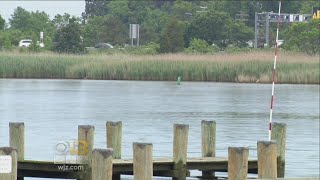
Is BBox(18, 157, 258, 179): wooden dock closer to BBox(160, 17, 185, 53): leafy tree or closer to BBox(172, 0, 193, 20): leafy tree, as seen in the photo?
BBox(160, 17, 185, 53): leafy tree

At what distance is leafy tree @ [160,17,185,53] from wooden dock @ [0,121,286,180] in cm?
6056

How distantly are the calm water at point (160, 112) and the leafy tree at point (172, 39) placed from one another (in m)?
19.1

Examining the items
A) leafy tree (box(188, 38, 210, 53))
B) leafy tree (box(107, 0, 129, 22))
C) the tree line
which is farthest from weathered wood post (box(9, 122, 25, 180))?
leafy tree (box(107, 0, 129, 22))

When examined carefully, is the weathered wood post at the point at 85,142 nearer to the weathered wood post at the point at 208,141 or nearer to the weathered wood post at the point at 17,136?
the weathered wood post at the point at 17,136

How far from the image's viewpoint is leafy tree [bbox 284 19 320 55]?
7525cm

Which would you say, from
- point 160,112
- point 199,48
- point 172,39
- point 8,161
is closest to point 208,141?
point 8,161

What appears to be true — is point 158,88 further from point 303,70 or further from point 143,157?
point 143,157

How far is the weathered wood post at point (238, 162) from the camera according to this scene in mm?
15531

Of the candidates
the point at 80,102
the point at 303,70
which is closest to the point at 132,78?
the point at 303,70

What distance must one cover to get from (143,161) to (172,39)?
66.7 meters

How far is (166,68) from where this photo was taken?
61.3 m

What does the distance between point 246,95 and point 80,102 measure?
830 centimetres

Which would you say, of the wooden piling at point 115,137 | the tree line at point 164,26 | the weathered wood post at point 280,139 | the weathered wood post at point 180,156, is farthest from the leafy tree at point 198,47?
the weathered wood post at point 180,156

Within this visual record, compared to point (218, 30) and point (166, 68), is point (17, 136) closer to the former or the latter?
point (166, 68)
